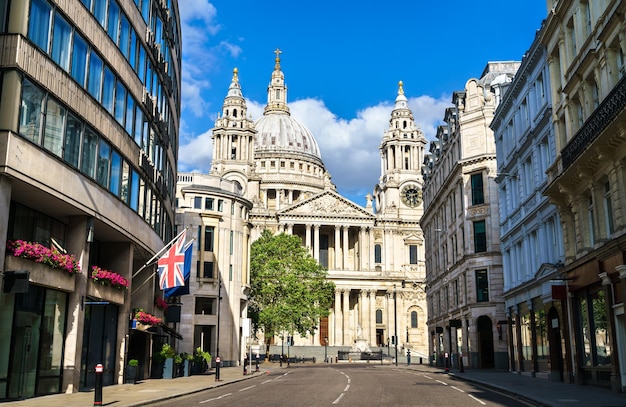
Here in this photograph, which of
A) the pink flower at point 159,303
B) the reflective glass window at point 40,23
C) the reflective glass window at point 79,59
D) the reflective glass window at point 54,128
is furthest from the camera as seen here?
the pink flower at point 159,303

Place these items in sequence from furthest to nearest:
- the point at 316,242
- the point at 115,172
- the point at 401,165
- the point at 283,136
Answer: the point at 283,136
the point at 401,165
the point at 316,242
the point at 115,172

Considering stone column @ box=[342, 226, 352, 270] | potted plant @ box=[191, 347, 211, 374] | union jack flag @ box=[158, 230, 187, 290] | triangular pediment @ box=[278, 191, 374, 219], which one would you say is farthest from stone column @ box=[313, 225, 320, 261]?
union jack flag @ box=[158, 230, 187, 290]

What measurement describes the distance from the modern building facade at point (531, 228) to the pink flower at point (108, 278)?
62.0ft

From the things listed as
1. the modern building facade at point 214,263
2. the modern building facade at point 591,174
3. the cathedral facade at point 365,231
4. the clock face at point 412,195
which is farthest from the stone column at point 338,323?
the modern building facade at point 591,174

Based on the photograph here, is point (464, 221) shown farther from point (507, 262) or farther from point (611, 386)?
point (611, 386)

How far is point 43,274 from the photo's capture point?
2244 cm

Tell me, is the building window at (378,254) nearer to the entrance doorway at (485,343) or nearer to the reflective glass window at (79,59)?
the entrance doorway at (485,343)

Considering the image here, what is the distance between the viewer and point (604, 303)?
25.3 metres

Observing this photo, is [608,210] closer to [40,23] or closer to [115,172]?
[115,172]

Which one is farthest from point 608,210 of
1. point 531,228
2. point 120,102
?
point 120,102

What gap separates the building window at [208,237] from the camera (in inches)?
2325

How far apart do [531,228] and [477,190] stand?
1608cm

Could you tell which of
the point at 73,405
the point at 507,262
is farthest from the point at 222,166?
the point at 73,405

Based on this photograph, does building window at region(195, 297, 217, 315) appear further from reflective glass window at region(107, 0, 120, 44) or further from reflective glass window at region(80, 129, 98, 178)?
reflective glass window at region(80, 129, 98, 178)
